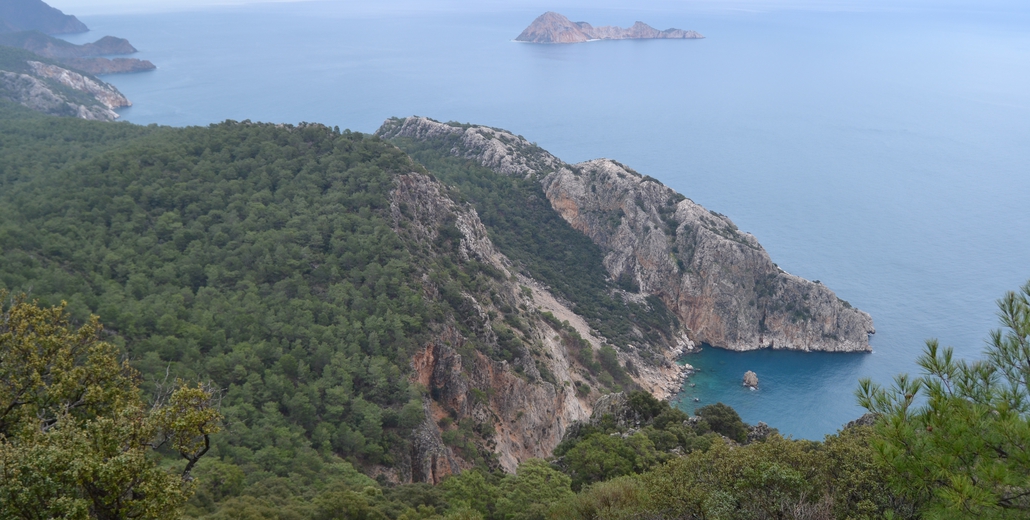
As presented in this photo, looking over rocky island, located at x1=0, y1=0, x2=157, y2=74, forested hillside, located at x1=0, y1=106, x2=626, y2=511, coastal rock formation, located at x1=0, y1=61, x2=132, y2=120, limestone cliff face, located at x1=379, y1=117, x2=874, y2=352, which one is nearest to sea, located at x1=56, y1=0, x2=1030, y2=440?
limestone cliff face, located at x1=379, y1=117, x2=874, y2=352

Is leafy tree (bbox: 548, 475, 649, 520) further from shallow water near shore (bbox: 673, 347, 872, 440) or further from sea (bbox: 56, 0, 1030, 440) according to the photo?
sea (bbox: 56, 0, 1030, 440)

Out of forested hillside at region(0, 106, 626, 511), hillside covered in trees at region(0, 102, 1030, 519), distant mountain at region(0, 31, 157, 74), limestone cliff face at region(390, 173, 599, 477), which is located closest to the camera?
hillside covered in trees at region(0, 102, 1030, 519)

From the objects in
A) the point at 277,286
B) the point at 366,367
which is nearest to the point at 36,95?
the point at 277,286

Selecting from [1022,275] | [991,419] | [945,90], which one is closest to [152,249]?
[991,419]

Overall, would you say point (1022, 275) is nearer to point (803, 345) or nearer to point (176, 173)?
point (803, 345)

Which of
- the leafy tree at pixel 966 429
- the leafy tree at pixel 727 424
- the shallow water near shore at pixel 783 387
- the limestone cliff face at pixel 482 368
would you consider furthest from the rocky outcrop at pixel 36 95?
the leafy tree at pixel 966 429

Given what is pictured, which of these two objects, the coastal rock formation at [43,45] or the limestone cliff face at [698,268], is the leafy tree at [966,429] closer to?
the limestone cliff face at [698,268]

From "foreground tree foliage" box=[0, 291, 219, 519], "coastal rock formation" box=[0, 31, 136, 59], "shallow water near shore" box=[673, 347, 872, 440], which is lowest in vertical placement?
"shallow water near shore" box=[673, 347, 872, 440]
